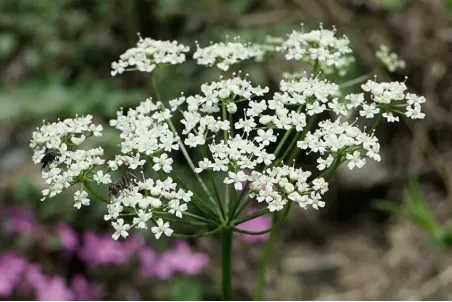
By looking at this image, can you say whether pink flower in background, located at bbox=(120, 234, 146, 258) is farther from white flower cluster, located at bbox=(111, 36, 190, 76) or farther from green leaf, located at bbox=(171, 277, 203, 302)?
white flower cluster, located at bbox=(111, 36, 190, 76)

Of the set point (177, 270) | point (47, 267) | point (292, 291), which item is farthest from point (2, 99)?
point (292, 291)

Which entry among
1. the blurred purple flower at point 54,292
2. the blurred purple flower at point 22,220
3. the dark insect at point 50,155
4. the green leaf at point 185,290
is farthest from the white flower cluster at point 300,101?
the blurred purple flower at point 22,220

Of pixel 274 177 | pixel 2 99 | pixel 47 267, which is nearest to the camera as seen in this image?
pixel 274 177

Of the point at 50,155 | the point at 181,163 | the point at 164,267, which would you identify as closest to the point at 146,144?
the point at 50,155

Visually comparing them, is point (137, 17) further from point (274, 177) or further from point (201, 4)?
point (274, 177)

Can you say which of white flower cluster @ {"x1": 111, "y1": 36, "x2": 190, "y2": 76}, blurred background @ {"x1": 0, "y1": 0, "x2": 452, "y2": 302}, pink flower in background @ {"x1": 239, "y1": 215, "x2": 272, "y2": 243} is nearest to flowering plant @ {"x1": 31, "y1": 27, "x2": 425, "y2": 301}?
white flower cluster @ {"x1": 111, "y1": 36, "x2": 190, "y2": 76}
